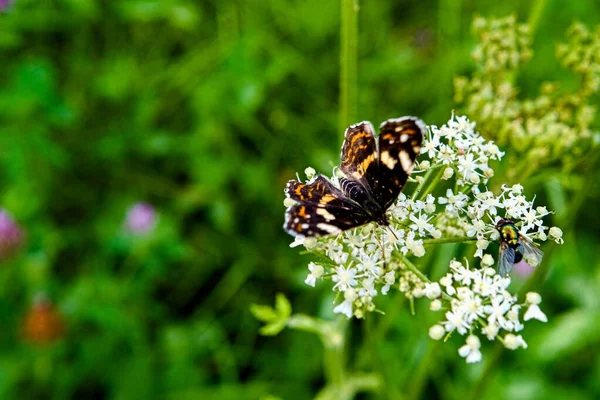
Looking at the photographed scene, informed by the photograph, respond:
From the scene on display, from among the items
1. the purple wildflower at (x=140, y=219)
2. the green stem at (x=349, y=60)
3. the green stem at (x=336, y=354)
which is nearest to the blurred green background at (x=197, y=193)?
the purple wildflower at (x=140, y=219)

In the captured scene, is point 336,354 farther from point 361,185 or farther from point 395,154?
point 395,154

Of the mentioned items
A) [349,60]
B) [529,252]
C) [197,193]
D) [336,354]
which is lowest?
[529,252]

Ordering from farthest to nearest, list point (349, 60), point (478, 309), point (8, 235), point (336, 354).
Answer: point (8, 235) < point (336, 354) < point (349, 60) < point (478, 309)

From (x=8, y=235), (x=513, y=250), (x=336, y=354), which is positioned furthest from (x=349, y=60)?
(x=8, y=235)

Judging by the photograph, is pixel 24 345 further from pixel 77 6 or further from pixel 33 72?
pixel 77 6

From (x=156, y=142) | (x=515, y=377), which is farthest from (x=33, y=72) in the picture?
(x=515, y=377)

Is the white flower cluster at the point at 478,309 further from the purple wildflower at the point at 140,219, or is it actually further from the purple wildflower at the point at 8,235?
the purple wildflower at the point at 8,235

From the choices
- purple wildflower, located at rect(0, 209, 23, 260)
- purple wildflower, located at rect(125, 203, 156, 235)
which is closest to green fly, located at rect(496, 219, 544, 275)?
purple wildflower, located at rect(125, 203, 156, 235)
